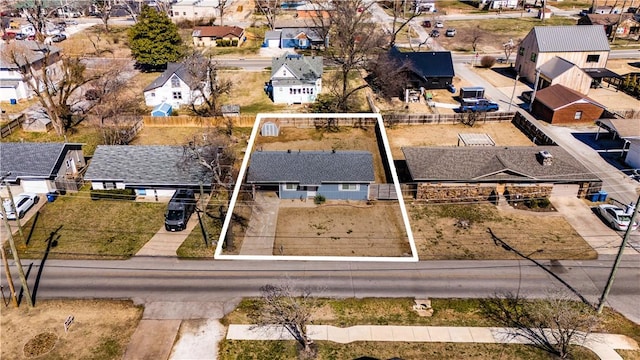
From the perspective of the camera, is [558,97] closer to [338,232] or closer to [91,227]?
[338,232]

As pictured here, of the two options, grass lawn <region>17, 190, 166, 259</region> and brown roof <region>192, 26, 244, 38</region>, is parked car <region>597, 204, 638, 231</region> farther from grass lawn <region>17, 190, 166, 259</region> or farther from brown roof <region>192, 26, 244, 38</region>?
brown roof <region>192, 26, 244, 38</region>

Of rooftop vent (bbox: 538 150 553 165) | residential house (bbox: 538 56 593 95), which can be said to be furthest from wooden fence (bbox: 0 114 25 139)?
residential house (bbox: 538 56 593 95)

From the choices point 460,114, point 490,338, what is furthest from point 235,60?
point 490,338

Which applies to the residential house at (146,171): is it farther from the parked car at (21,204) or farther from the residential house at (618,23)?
the residential house at (618,23)

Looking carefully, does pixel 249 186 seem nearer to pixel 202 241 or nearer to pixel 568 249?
pixel 202 241

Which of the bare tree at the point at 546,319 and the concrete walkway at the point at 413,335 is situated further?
the concrete walkway at the point at 413,335

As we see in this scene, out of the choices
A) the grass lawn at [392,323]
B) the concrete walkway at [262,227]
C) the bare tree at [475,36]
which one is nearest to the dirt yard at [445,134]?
the concrete walkway at [262,227]
